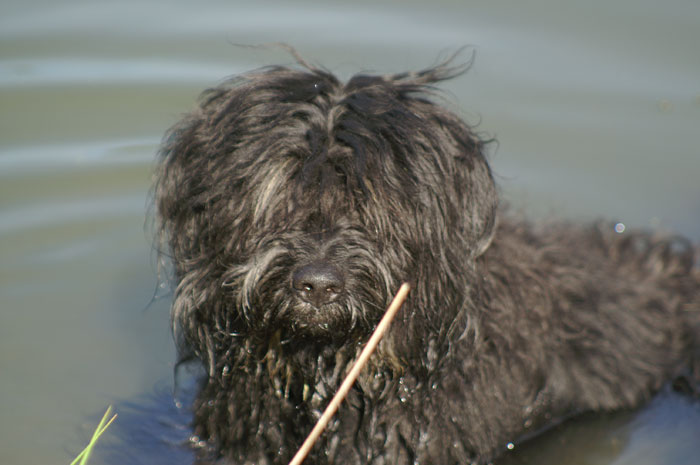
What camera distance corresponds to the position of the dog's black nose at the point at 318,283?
12.0 feet

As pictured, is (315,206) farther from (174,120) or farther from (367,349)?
(174,120)

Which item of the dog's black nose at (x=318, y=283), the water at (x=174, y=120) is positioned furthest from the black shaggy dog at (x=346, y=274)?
the water at (x=174, y=120)

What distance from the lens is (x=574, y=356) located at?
206 inches

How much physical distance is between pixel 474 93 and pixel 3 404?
4342mm

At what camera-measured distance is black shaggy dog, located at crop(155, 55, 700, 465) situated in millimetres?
3918

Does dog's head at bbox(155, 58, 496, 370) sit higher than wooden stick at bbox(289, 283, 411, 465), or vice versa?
dog's head at bbox(155, 58, 496, 370)

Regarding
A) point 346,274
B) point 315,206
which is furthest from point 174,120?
point 346,274

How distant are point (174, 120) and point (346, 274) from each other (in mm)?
4510

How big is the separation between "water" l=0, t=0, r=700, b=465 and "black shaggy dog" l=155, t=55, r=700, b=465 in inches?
33.9

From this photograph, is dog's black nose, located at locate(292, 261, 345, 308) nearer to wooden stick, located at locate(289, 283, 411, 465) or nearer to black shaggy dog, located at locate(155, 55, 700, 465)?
black shaggy dog, located at locate(155, 55, 700, 465)

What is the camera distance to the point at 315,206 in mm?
3988

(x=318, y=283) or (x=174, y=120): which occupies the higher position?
(x=318, y=283)

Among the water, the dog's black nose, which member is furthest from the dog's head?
the water

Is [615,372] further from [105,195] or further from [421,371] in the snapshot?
[105,195]
